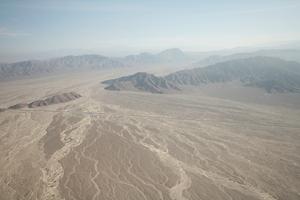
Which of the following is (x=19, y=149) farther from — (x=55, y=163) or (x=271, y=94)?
(x=271, y=94)

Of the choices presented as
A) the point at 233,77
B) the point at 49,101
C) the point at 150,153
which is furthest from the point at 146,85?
the point at 150,153

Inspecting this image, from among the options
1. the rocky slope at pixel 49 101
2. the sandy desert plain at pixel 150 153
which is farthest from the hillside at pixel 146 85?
the sandy desert plain at pixel 150 153

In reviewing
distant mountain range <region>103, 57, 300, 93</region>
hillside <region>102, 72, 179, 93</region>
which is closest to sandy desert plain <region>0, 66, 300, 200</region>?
hillside <region>102, 72, 179, 93</region>

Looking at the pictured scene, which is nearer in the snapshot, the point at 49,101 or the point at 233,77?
the point at 49,101

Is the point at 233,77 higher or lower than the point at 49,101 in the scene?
lower

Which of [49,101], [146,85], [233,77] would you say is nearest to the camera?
[49,101]

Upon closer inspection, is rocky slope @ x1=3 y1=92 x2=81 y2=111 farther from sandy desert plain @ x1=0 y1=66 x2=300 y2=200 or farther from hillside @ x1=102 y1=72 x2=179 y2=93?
hillside @ x1=102 y1=72 x2=179 y2=93

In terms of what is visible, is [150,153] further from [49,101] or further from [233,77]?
[233,77]
